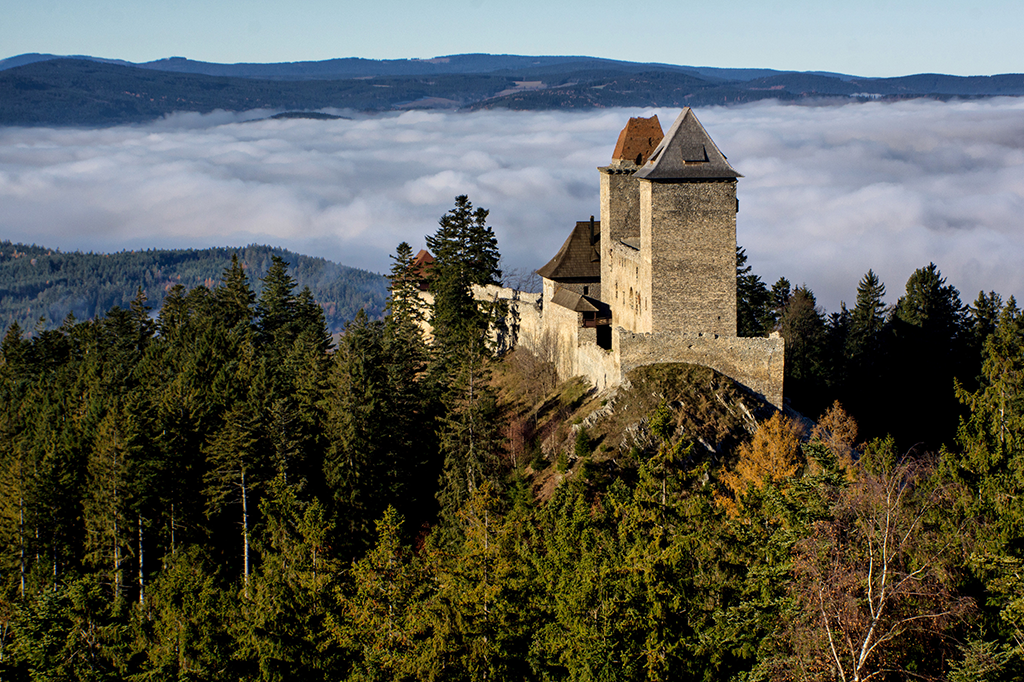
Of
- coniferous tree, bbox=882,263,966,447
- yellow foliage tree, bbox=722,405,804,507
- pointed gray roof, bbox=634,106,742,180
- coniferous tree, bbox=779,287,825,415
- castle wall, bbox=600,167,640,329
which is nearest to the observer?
yellow foliage tree, bbox=722,405,804,507

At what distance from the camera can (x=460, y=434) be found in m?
41.4

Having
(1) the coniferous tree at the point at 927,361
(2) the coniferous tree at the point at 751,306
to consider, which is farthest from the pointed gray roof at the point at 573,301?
(1) the coniferous tree at the point at 927,361

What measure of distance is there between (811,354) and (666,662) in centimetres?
4475

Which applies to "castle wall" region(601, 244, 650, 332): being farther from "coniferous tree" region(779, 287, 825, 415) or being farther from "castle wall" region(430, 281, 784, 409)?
"coniferous tree" region(779, 287, 825, 415)

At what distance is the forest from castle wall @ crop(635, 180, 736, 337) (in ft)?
8.40

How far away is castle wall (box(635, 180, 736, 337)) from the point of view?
42844 millimetres

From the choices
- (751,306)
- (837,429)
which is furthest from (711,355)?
(751,306)

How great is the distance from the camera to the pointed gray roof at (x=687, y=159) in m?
42.7

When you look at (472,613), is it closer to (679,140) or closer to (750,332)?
(679,140)

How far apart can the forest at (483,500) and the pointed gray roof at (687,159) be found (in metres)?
8.21

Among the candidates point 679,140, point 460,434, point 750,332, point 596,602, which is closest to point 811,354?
point 750,332

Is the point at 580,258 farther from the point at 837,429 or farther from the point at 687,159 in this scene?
the point at 837,429

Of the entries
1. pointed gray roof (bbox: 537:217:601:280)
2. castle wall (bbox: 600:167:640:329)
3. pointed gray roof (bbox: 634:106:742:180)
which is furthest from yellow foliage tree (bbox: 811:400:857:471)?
pointed gray roof (bbox: 537:217:601:280)

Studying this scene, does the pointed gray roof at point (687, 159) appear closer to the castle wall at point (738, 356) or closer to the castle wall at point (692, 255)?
the castle wall at point (692, 255)
